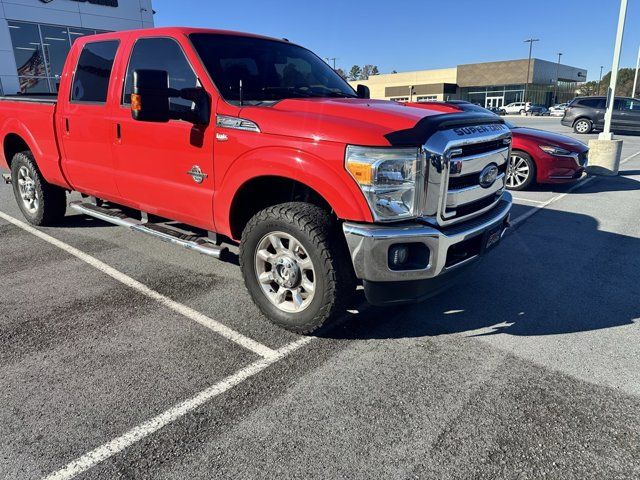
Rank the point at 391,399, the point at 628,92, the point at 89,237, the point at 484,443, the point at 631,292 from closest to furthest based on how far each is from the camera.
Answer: the point at 484,443 → the point at 391,399 → the point at 631,292 → the point at 89,237 → the point at 628,92

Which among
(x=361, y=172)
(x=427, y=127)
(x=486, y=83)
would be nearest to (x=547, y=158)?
(x=427, y=127)

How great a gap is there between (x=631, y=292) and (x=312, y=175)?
3066 millimetres

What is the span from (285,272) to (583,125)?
22070 millimetres

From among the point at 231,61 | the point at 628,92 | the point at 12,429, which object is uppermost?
the point at 628,92

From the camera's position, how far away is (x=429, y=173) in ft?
9.34

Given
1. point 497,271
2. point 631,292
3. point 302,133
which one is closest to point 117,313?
point 302,133

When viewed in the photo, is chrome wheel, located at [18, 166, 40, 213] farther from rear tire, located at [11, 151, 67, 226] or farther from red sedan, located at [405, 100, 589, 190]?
red sedan, located at [405, 100, 589, 190]

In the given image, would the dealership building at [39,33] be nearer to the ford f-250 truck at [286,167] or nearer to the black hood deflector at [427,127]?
the ford f-250 truck at [286,167]

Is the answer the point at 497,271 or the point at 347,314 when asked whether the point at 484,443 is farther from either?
the point at 497,271

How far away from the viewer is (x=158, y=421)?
8.03ft

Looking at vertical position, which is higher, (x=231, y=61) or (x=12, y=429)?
(x=231, y=61)

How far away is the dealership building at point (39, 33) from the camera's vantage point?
72.7ft

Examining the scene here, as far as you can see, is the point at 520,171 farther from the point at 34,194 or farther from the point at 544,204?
the point at 34,194

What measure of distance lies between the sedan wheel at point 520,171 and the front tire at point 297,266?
6.03 metres
